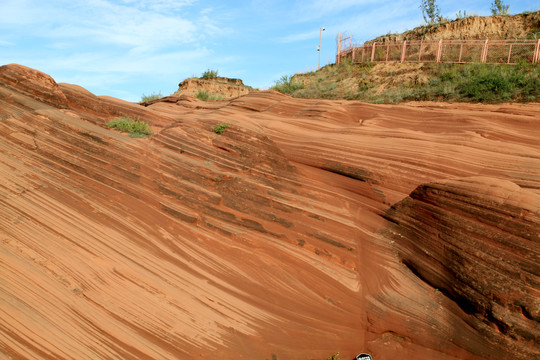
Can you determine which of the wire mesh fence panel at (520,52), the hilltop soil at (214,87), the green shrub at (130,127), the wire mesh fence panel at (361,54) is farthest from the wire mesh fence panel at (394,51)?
the green shrub at (130,127)

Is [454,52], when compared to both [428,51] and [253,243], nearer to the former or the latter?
[428,51]

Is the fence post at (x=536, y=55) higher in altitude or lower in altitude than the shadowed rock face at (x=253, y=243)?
higher

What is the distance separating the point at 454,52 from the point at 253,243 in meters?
19.0

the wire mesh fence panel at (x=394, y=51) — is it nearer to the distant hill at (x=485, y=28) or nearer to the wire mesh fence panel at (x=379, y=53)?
the wire mesh fence panel at (x=379, y=53)

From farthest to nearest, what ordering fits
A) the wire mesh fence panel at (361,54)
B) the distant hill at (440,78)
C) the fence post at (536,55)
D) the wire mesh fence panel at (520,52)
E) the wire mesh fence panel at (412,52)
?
the wire mesh fence panel at (361,54)
the wire mesh fence panel at (412,52)
the wire mesh fence panel at (520,52)
the fence post at (536,55)
the distant hill at (440,78)

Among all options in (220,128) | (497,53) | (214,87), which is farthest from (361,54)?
(220,128)

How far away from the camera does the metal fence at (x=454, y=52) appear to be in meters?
16.4

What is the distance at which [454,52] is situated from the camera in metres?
18.7

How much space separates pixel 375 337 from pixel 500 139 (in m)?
5.59

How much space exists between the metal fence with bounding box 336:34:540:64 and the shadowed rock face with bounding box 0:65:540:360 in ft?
40.8

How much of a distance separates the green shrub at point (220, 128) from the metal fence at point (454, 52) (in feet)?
52.5

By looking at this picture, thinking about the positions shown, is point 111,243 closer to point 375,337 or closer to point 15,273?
point 15,273

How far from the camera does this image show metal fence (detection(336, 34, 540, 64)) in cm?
1641

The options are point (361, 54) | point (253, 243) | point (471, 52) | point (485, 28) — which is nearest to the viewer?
point (253, 243)
